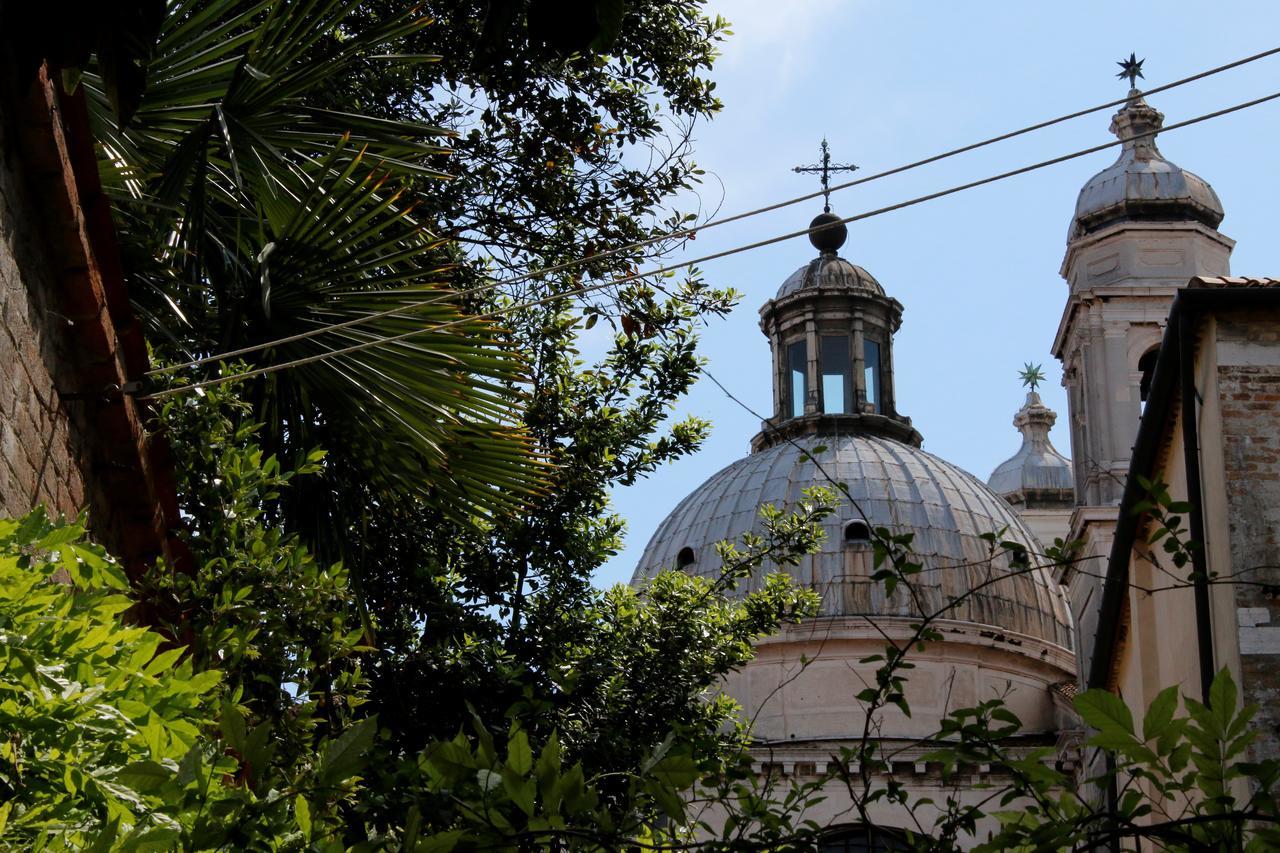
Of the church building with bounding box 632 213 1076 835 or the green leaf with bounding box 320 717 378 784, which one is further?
the church building with bounding box 632 213 1076 835

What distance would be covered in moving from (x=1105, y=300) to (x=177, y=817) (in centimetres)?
2866

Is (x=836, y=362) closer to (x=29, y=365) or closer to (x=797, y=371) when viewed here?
(x=797, y=371)

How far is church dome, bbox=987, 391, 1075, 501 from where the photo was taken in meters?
61.2

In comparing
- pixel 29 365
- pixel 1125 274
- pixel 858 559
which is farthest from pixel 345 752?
pixel 858 559

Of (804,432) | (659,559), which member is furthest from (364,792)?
(804,432)

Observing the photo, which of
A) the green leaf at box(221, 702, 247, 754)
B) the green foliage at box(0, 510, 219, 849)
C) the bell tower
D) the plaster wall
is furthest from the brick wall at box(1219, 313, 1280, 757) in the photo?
the plaster wall

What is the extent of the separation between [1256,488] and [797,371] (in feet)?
123

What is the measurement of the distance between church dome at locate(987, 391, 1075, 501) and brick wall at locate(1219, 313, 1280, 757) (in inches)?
1892

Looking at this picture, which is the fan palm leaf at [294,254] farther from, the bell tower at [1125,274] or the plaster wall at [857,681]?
the plaster wall at [857,681]

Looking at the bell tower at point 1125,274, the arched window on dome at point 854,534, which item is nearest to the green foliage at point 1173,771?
the bell tower at point 1125,274

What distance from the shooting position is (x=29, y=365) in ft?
21.3

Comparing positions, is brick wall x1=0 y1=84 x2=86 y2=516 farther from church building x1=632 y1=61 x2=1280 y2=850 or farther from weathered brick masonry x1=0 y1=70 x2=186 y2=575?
church building x1=632 y1=61 x2=1280 y2=850

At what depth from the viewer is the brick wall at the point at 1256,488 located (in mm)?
11398

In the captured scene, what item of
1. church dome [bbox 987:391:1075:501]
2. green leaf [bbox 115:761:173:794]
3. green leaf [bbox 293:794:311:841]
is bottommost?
green leaf [bbox 293:794:311:841]
